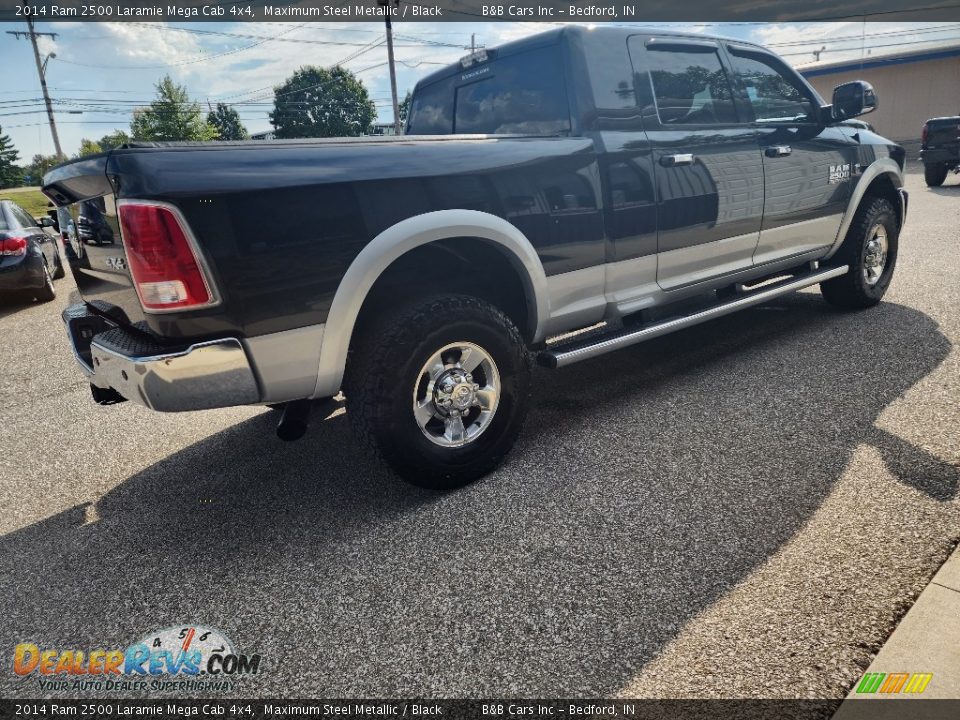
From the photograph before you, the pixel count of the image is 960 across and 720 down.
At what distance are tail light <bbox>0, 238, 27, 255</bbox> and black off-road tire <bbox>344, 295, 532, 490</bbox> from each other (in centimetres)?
709

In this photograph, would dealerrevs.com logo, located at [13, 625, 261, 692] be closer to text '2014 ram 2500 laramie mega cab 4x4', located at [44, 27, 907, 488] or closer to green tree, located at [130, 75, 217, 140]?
text '2014 ram 2500 laramie mega cab 4x4', located at [44, 27, 907, 488]

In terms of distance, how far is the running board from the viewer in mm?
3080

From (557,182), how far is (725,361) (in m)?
2.00

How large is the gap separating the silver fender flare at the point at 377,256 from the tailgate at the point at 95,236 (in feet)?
2.20

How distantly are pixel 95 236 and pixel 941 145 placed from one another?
16913 mm

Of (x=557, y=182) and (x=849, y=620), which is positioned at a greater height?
(x=557, y=182)

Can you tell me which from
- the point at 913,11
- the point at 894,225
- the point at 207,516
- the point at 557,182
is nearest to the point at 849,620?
the point at 557,182

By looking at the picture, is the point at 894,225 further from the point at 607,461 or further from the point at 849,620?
the point at 849,620

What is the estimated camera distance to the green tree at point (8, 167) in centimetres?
7912

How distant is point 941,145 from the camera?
14.1 meters

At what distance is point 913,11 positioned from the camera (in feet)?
103

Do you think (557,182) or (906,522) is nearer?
(906,522)

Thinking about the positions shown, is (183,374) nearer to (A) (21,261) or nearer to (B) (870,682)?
(B) (870,682)

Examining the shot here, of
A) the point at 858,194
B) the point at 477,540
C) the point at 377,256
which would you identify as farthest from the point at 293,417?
the point at 858,194
